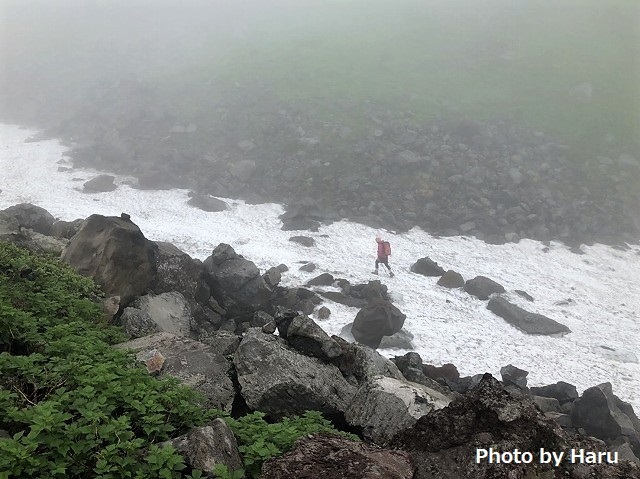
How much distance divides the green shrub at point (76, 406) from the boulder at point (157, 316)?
245cm

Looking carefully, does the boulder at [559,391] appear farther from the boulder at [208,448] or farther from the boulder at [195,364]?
the boulder at [208,448]

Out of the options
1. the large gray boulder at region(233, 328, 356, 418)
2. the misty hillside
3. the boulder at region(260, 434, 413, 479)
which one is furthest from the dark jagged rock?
the misty hillside

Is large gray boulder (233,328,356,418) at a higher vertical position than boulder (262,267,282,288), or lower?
higher

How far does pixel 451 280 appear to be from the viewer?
23.6 meters

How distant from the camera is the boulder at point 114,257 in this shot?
1267cm

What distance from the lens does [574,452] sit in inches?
201

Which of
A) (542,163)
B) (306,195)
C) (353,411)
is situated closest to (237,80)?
(306,195)

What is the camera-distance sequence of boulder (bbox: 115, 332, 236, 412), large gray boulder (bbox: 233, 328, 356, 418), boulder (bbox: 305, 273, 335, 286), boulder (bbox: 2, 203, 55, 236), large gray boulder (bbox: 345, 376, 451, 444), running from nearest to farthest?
large gray boulder (bbox: 345, 376, 451, 444)
boulder (bbox: 115, 332, 236, 412)
large gray boulder (bbox: 233, 328, 356, 418)
boulder (bbox: 2, 203, 55, 236)
boulder (bbox: 305, 273, 335, 286)

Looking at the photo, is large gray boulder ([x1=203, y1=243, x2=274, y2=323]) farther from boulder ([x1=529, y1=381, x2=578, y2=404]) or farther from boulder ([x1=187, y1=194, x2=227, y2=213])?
boulder ([x1=187, y1=194, x2=227, y2=213])

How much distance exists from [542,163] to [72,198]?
3513 cm

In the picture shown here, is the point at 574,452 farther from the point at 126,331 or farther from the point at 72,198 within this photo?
the point at 72,198

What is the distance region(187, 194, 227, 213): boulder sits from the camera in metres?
31.3

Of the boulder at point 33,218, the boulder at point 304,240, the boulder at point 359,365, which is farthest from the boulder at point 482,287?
the boulder at point 33,218

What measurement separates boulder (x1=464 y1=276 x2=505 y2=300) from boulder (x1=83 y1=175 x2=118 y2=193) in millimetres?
26154
